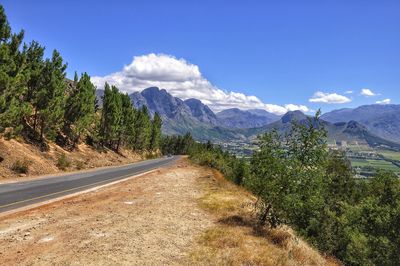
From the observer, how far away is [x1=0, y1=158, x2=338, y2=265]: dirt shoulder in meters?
10.1

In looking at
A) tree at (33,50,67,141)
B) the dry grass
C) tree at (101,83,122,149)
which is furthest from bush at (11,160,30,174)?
tree at (101,83,122,149)

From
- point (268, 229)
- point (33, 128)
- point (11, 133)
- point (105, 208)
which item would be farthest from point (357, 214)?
point (33, 128)

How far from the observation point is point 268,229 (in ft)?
47.3

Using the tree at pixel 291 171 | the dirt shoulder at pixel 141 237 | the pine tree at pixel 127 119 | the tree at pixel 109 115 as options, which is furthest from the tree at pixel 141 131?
the tree at pixel 291 171

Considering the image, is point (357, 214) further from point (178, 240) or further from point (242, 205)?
point (178, 240)

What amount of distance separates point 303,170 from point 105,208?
32.1 ft

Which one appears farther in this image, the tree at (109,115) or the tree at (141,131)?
the tree at (141,131)

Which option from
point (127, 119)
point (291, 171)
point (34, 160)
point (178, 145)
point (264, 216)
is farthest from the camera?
point (178, 145)

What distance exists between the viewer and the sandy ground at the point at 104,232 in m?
10.0

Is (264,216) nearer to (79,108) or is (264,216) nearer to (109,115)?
(79,108)

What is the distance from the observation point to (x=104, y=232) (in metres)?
12.5

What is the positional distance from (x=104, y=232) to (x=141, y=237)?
1491mm

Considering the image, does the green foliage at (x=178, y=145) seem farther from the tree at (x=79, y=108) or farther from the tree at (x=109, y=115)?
the tree at (x=79, y=108)

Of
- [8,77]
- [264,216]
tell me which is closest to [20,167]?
[8,77]
